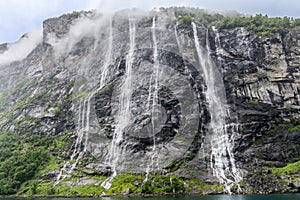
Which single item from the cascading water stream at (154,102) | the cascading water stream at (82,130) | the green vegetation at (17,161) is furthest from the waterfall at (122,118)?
the green vegetation at (17,161)

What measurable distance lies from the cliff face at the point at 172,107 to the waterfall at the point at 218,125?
0.22 m

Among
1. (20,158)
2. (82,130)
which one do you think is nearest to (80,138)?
(82,130)

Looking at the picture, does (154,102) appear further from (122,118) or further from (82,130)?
(82,130)

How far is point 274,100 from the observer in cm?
7175

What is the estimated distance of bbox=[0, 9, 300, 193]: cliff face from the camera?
202ft

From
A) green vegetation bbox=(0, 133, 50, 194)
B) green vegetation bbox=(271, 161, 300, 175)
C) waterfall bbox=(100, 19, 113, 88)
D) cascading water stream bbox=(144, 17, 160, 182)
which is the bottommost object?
green vegetation bbox=(271, 161, 300, 175)

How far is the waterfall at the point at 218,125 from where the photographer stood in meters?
58.3

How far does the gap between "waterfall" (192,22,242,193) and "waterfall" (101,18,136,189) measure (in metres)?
17.1

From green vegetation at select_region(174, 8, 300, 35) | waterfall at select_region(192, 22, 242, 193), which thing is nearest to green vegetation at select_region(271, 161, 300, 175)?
waterfall at select_region(192, 22, 242, 193)

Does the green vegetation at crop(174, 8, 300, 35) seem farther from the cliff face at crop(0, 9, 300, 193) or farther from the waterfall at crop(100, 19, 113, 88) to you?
the waterfall at crop(100, 19, 113, 88)

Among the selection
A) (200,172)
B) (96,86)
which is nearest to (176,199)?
(200,172)

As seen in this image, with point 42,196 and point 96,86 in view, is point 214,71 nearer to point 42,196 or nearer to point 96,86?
point 96,86

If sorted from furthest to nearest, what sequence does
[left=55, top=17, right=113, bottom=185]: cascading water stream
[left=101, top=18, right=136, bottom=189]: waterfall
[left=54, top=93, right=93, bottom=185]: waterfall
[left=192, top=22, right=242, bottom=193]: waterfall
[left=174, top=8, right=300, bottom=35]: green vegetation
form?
1. [left=174, top=8, right=300, bottom=35]: green vegetation
2. [left=55, top=17, right=113, bottom=185]: cascading water stream
3. [left=54, top=93, right=93, bottom=185]: waterfall
4. [left=101, top=18, right=136, bottom=189]: waterfall
5. [left=192, top=22, right=242, bottom=193]: waterfall

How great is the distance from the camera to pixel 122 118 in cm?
7319
